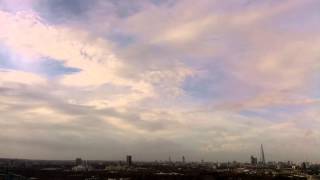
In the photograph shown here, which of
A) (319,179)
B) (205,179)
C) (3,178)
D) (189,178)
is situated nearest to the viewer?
(3,178)

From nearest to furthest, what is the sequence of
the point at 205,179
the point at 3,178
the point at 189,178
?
the point at 3,178 < the point at 205,179 < the point at 189,178

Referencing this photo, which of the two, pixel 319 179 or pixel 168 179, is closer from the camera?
pixel 319 179

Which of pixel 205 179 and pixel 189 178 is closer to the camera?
pixel 205 179

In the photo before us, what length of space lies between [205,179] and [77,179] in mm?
30598

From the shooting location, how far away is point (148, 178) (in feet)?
377

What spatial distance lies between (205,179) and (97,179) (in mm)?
25834

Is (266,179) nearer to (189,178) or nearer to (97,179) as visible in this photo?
(189,178)

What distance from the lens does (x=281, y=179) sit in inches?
4247

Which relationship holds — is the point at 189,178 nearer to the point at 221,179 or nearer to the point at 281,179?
the point at 221,179

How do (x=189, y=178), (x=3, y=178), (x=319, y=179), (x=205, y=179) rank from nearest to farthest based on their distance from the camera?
(x=3, y=178) < (x=319, y=179) < (x=205, y=179) < (x=189, y=178)

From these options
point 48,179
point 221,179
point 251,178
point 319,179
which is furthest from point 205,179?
point 48,179

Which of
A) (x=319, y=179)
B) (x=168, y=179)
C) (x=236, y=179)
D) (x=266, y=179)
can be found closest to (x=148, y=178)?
(x=168, y=179)

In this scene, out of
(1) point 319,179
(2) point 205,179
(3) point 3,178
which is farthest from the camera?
(2) point 205,179

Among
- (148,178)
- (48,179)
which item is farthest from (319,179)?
(48,179)
